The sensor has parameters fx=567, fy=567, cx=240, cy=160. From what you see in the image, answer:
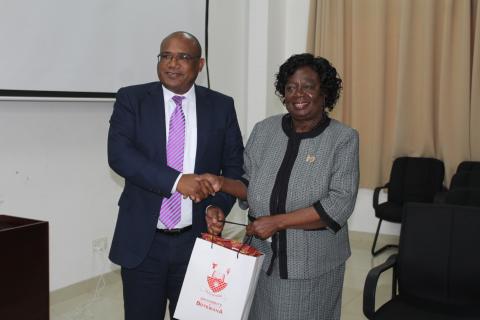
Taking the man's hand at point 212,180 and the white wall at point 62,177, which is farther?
the white wall at point 62,177

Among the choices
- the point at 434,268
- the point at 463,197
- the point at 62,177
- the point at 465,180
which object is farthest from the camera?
the point at 465,180

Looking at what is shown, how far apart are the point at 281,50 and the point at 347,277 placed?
2.55 m

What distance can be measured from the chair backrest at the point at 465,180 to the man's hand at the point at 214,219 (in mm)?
3231

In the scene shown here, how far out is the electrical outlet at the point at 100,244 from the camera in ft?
13.5

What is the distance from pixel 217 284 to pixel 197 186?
12.9 inches

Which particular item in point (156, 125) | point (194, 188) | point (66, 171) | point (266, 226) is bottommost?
point (66, 171)

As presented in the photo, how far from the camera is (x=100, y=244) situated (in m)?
4.16

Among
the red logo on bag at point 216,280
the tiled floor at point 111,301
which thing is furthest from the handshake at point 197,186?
the tiled floor at point 111,301

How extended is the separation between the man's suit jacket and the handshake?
1.5 inches

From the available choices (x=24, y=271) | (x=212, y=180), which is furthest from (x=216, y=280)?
(x=24, y=271)

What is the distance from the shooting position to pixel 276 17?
19.1 ft

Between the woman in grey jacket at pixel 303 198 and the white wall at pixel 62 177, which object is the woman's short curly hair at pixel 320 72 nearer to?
the woman in grey jacket at pixel 303 198

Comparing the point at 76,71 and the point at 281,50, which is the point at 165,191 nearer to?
the point at 76,71

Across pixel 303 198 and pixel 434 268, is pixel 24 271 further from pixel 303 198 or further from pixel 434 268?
pixel 434 268
